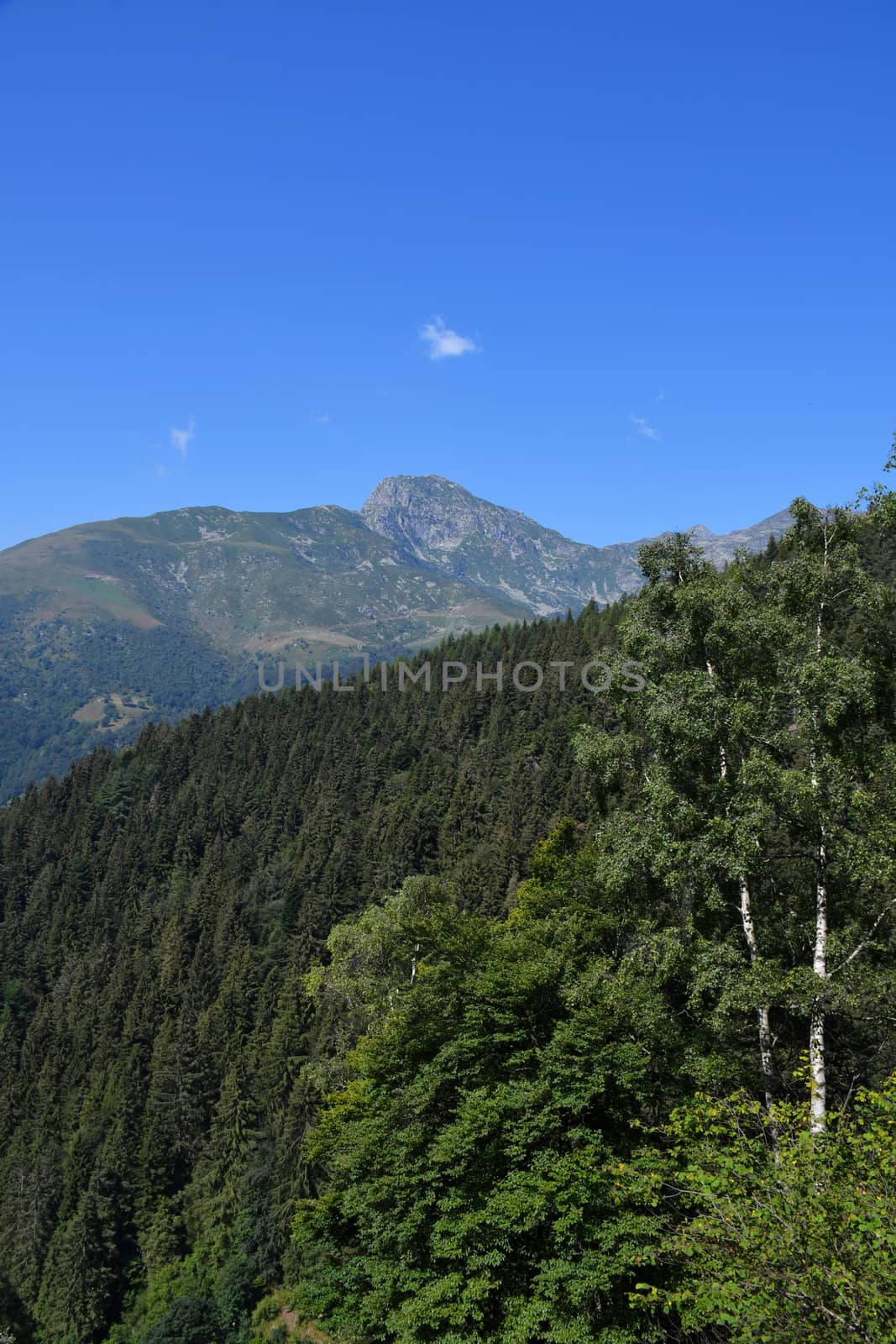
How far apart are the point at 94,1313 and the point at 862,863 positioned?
7740cm

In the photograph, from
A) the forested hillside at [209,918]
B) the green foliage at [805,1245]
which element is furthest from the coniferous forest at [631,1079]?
the forested hillside at [209,918]

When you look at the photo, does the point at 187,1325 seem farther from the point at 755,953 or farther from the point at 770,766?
the point at 770,766

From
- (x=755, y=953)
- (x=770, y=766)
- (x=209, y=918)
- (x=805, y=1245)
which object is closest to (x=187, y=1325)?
(x=209, y=918)

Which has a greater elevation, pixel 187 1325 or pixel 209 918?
pixel 209 918

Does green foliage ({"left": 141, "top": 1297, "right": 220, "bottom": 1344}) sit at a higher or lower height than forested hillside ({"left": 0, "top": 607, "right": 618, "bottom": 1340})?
lower

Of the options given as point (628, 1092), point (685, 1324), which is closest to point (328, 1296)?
point (628, 1092)

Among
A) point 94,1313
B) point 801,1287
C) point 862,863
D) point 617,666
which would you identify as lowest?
point 94,1313

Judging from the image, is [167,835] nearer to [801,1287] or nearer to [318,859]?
[318,859]

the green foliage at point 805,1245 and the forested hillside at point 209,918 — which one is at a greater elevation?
the green foliage at point 805,1245

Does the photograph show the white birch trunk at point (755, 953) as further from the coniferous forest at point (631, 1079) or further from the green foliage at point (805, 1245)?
the green foliage at point (805, 1245)

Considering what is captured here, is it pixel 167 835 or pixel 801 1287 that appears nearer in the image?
pixel 801 1287

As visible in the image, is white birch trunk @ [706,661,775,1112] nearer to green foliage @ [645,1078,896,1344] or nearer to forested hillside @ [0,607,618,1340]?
green foliage @ [645,1078,896,1344]

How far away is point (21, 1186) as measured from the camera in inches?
3115

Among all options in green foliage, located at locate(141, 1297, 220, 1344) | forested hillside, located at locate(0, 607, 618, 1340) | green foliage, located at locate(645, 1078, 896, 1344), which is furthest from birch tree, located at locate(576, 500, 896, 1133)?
green foliage, located at locate(141, 1297, 220, 1344)
